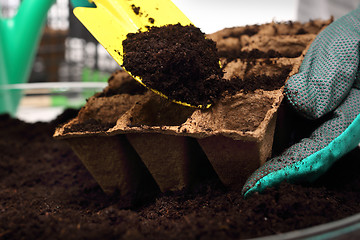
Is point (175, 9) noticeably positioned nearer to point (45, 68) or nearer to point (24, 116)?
point (24, 116)

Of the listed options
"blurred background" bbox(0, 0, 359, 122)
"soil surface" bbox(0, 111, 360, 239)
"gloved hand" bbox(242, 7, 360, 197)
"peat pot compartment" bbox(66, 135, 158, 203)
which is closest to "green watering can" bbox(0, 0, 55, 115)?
"blurred background" bbox(0, 0, 359, 122)

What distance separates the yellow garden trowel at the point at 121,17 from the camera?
843 mm

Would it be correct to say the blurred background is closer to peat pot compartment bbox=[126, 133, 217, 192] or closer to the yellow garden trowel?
the yellow garden trowel

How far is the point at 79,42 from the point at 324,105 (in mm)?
2089

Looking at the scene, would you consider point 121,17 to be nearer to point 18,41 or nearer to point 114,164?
point 114,164

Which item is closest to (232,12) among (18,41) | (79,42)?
(18,41)

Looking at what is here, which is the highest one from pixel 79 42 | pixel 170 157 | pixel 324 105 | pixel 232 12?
pixel 232 12

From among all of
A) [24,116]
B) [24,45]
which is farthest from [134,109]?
[24,116]

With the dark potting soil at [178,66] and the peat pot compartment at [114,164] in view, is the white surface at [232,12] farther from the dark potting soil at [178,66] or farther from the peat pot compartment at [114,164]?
the peat pot compartment at [114,164]

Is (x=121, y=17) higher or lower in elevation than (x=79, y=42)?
higher

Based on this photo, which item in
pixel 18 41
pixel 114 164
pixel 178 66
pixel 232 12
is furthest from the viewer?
pixel 18 41

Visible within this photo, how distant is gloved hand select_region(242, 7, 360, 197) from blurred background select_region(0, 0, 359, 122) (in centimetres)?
34

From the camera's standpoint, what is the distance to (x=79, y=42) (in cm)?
239

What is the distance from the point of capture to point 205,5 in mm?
1200
